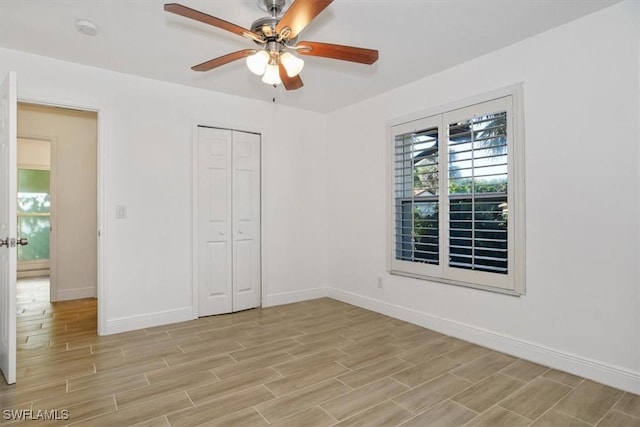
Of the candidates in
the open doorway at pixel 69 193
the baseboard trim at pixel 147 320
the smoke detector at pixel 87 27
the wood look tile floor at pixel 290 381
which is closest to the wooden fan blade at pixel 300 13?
the smoke detector at pixel 87 27

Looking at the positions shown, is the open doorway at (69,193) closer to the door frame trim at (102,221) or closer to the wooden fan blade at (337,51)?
the door frame trim at (102,221)

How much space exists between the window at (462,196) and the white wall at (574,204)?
11cm

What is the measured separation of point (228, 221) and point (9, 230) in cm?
206

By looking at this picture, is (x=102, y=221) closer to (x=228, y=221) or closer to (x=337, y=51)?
(x=228, y=221)

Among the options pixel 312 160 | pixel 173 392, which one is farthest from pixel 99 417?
pixel 312 160

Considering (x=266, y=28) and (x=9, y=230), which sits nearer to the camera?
(x=266, y=28)

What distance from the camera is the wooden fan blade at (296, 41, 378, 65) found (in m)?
2.07

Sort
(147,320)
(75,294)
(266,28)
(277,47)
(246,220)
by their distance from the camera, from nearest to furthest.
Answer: (266,28) < (277,47) < (147,320) < (246,220) < (75,294)

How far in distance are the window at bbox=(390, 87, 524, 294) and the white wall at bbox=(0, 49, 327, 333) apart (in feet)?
A: 5.22

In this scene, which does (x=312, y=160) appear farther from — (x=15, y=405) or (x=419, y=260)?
(x=15, y=405)

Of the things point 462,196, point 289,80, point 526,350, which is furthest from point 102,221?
point 526,350

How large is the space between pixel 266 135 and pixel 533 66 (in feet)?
9.45

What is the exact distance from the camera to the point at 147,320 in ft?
11.7

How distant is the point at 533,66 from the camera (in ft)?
9.02
